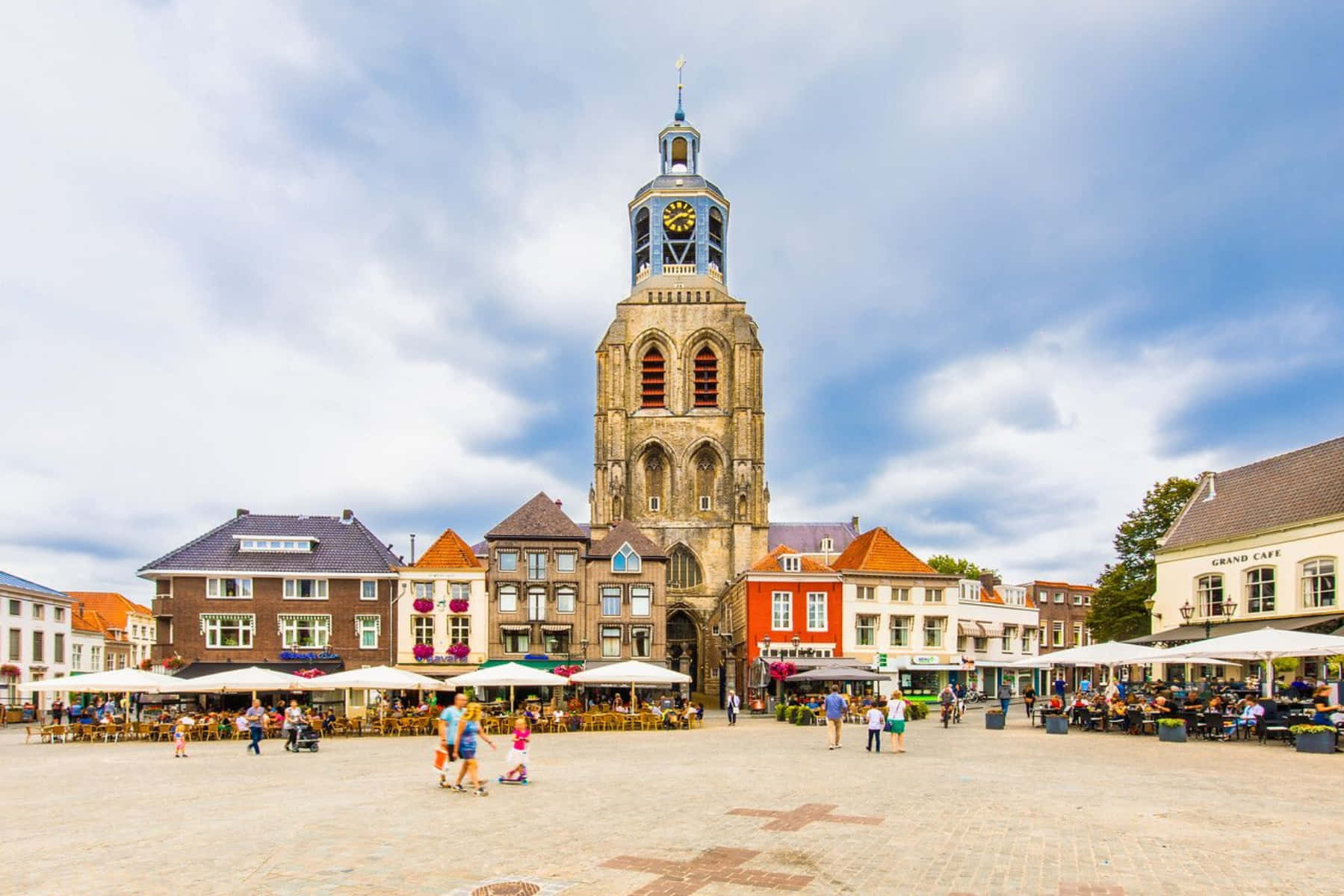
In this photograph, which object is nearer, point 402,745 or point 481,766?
point 481,766

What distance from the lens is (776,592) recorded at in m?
52.4

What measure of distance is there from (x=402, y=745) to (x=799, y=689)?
2598 centimetres

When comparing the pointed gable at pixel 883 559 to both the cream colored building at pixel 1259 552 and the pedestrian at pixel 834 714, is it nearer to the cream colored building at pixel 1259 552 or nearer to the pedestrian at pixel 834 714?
the cream colored building at pixel 1259 552

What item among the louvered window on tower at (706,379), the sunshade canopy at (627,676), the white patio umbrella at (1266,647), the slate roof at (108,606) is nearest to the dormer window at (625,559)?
the sunshade canopy at (627,676)

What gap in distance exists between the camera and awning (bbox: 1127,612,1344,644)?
33.9m

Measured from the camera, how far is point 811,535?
267ft

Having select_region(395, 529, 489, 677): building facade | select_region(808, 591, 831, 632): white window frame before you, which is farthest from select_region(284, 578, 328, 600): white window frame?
select_region(808, 591, 831, 632): white window frame

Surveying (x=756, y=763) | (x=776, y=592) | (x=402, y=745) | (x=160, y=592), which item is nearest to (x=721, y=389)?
(x=776, y=592)

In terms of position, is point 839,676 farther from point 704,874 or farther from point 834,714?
point 704,874

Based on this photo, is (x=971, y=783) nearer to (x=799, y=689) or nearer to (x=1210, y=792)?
(x=1210, y=792)

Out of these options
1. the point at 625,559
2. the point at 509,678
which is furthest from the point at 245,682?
the point at 625,559

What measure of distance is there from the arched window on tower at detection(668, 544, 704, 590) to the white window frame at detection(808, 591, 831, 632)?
17.3 meters

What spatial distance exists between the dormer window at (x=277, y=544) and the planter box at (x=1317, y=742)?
3878 centimetres

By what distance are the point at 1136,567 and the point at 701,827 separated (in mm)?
46912
